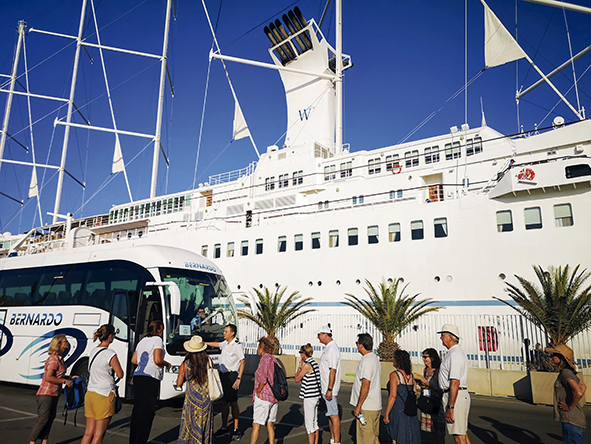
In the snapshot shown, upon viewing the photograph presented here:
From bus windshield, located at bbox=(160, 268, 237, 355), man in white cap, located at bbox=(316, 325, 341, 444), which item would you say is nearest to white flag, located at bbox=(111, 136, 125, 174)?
bus windshield, located at bbox=(160, 268, 237, 355)

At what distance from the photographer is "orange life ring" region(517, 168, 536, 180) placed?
1431 centimetres

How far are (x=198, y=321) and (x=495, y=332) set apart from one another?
9425 millimetres

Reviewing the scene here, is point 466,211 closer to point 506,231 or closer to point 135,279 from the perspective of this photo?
point 506,231

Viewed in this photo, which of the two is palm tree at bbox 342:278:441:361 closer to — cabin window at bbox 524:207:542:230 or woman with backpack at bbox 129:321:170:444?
cabin window at bbox 524:207:542:230

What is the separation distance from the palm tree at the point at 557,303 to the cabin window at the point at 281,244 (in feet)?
31.0

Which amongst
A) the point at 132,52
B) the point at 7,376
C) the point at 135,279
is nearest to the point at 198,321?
the point at 135,279

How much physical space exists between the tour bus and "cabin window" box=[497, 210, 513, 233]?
1017cm

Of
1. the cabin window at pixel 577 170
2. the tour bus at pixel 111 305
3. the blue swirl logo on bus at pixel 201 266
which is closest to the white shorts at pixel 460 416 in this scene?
the tour bus at pixel 111 305

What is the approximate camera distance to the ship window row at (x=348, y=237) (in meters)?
16.1

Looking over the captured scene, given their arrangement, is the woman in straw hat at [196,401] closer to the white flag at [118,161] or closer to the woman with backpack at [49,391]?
the woman with backpack at [49,391]

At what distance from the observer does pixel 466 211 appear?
15672 millimetres

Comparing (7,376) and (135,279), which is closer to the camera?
(135,279)

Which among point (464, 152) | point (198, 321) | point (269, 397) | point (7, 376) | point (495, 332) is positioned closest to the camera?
point (269, 397)

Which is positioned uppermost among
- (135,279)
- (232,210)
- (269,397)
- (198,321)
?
(232,210)
